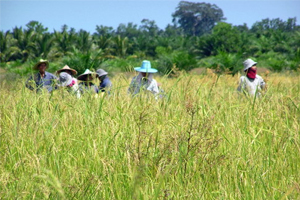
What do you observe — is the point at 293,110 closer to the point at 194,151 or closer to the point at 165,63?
the point at 194,151

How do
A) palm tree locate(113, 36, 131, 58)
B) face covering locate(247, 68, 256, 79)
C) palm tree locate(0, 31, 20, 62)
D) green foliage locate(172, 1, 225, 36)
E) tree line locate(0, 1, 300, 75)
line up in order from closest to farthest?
face covering locate(247, 68, 256, 79), tree line locate(0, 1, 300, 75), palm tree locate(0, 31, 20, 62), palm tree locate(113, 36, 131, 58), green foliage locate(172, 1, 225, 36)

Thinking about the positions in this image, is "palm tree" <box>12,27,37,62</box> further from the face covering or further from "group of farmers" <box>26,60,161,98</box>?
the face covering

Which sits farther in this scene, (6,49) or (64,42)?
(64,42)

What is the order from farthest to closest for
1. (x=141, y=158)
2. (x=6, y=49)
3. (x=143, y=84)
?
(x=6, y=49), (x=143, y=84), (x=141, y=158)

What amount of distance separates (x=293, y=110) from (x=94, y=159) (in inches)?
75.5

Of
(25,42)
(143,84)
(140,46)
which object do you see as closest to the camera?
(143,84)

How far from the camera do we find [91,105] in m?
3.09

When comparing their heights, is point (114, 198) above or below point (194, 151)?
below

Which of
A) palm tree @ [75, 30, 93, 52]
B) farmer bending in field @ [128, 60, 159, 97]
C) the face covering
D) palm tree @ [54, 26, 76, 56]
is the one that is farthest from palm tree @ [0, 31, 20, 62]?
farmer bending in field @ [128, 60, 159, 97]

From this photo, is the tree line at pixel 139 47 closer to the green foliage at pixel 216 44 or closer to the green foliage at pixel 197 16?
the green foliage at pixel 216 44

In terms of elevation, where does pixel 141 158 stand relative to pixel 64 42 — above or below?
above

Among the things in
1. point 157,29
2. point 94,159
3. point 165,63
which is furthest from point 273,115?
point 157,29

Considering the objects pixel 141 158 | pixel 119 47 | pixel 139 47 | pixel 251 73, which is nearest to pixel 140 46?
pixel 139 47

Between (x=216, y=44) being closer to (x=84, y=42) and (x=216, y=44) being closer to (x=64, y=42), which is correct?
(x=84, y=42)
